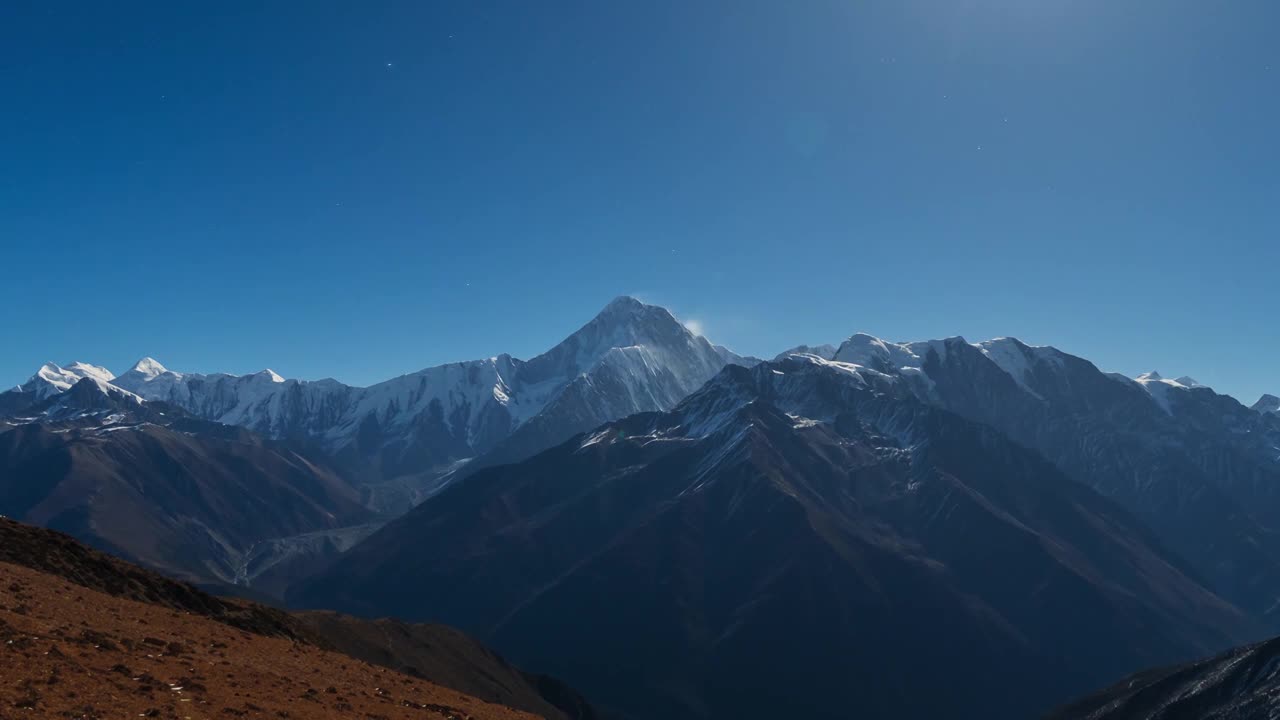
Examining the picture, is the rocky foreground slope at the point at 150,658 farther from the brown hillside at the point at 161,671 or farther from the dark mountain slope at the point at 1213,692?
the dark mountain slope at the point at 1213,692

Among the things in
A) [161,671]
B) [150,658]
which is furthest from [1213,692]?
[161,671]

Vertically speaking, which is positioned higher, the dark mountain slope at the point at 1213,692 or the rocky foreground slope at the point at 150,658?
the rocky foreground slope at the point at 150,658

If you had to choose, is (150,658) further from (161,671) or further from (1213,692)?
(1213,692)

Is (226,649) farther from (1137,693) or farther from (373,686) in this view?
(1137,693)

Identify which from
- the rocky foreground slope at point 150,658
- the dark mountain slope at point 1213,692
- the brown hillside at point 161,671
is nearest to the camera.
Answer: the brown hillside at point 161,671

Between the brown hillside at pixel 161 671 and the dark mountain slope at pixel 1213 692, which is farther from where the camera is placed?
the dark mountain slope at pixel 1213 692

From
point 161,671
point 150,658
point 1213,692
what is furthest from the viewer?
point 1213,692

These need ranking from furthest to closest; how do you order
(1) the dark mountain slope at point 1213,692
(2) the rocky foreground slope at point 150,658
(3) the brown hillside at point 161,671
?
(1) the dark mountain slope at point 1213,692, (2) the rocky foreground slope at point 150,658, (3) the brown hillside at point 161,671

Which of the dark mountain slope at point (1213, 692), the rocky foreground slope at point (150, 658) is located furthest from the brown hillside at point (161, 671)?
the dark mountain slope at point (1213, 692)

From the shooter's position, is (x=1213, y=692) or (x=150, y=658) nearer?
(x=150, y=658)

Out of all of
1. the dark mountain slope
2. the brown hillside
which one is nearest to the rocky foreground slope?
the brown hillside

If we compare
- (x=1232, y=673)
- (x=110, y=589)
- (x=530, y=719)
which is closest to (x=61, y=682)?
(x=530, y=719)

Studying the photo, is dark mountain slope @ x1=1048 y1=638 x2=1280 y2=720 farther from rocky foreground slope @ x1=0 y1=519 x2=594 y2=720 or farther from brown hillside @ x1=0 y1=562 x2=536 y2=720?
brown hillside @ x1=0 y1=562 x2=536 y2=720

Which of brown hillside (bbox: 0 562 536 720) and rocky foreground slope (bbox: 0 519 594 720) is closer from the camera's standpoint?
brown hillside (bbox: 0 562 536 720)
